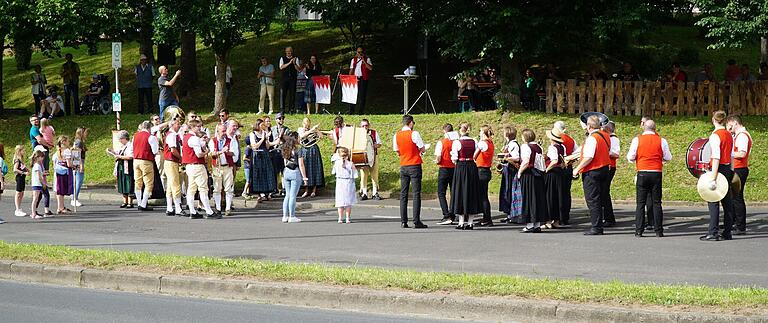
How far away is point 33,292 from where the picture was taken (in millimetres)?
11852

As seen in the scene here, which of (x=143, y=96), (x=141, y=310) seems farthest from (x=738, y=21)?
(x=141, y=310)

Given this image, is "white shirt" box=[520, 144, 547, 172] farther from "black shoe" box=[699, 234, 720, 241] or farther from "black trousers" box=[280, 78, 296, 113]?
"black trousers" box=[280, 78, 296, 113]

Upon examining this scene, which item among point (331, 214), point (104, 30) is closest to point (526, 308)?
point (331, 214)

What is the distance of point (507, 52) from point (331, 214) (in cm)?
807

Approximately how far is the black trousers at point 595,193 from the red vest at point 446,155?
7.83 ft

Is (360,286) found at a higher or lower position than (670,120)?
lower

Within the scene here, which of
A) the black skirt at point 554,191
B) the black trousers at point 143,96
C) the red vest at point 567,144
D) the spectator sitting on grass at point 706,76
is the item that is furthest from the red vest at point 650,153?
the black trousers at point 143,96

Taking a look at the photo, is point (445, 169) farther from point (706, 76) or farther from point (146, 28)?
point (146, 28)

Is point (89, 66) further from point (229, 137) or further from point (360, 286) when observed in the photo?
point (360, 286)

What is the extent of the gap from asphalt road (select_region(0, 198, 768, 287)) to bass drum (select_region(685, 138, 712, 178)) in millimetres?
1027

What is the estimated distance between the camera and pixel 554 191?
57.6ft

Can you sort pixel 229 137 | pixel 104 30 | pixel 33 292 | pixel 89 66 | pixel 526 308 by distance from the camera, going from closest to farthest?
pixel 526 308, pixel 33 292, pixel 229 137, pixel 104 30, pixel 89 66

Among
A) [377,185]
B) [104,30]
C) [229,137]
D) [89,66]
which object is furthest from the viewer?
[89,66]

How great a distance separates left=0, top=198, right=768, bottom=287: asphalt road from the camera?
12.8 meters
